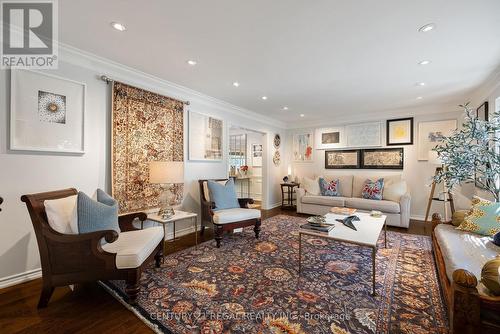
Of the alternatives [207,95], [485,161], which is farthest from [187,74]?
[485,161]

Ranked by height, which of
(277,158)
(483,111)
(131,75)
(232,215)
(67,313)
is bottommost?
(67,313)

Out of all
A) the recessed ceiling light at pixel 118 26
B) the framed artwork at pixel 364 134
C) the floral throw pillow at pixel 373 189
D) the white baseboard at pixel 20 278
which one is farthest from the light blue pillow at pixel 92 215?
the framed artwork at pixel 364 134

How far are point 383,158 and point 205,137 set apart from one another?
13.5 feet

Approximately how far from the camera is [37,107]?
2229mm

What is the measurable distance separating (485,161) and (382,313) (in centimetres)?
209

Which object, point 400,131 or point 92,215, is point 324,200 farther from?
point 92,215

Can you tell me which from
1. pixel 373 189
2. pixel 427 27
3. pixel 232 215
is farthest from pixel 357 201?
pixel 427 27

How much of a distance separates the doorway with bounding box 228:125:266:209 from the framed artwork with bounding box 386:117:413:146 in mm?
3367

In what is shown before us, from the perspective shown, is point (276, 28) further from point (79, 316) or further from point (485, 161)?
point (79, 316)

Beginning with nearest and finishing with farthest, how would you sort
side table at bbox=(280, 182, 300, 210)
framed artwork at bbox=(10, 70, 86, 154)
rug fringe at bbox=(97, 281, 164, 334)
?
rug fringe at bbox=(97, 281, 164, 334), framed artwork at bbox=(10, 70, 86, 154), side table at bbox=(280, 182, 300, 210)

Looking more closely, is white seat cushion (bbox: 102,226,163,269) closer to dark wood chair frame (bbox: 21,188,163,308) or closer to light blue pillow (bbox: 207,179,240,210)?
dark wood chair frame (bbox: 21,188,163,308)

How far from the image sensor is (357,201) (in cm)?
451

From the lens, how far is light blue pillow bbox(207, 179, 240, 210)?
3.50m

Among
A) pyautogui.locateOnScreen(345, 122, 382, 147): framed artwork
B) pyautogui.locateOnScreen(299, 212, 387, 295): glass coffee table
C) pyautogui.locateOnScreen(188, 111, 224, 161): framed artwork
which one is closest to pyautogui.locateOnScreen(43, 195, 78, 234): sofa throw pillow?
pyautogui.locateOnScreen(188, 111, 224, 161): framed artwork
